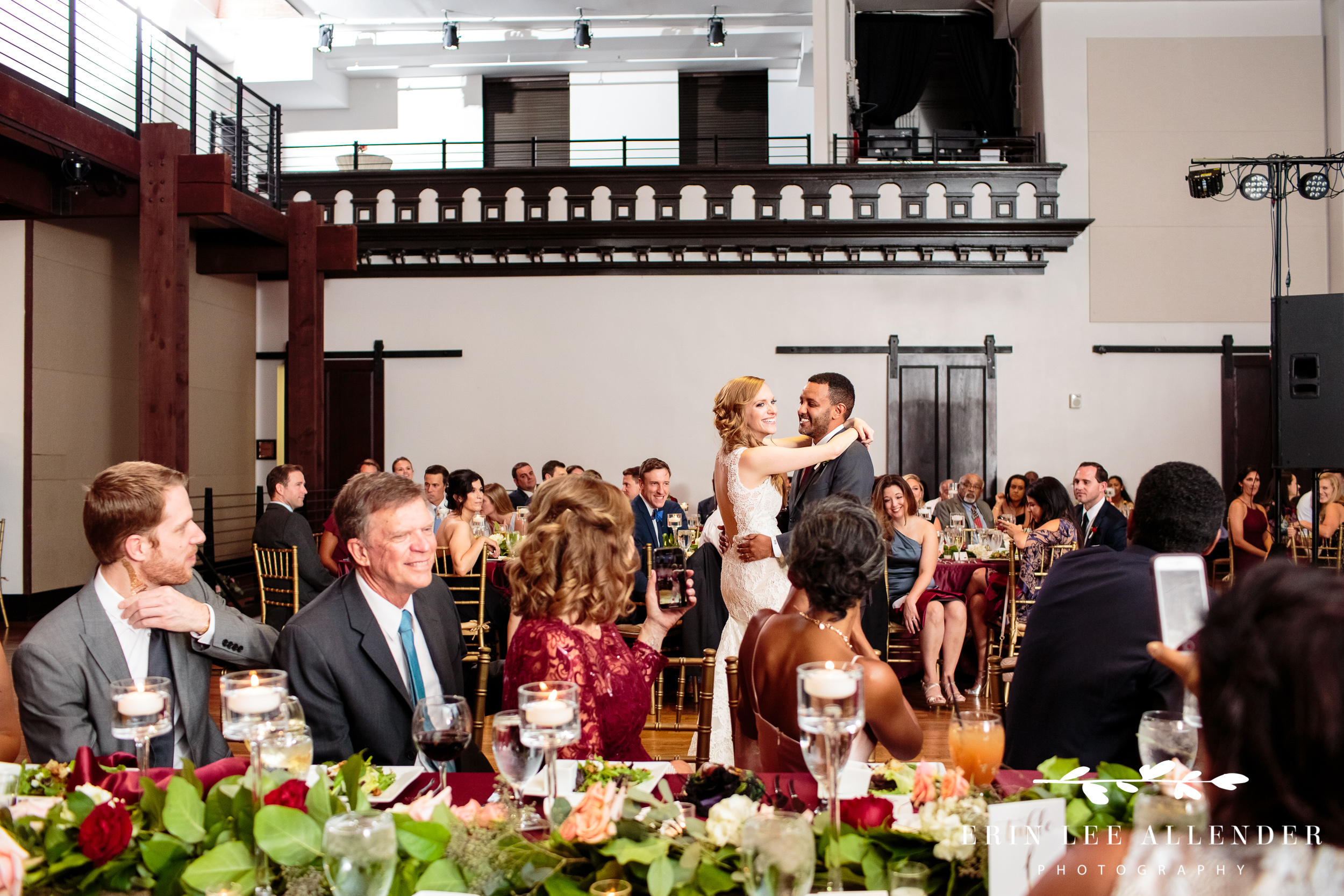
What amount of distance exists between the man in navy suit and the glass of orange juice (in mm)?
4068

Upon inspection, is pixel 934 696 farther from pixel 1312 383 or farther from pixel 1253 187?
pixel 1253 187

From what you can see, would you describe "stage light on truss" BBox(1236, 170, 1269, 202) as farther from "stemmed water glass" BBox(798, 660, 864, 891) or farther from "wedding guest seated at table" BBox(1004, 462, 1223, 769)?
"stemmed water glass" BBox(798, 660, 864, 891)

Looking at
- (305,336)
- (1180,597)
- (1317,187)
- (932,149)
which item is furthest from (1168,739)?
(932,149)

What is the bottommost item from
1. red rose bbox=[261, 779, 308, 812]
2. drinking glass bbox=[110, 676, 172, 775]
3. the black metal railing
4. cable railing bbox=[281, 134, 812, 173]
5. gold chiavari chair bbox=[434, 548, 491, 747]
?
gold chiavari chair bbox=[434, 548, 491, 747]

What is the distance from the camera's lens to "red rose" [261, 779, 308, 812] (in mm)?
1320

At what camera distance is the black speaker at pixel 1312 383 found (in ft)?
21.2

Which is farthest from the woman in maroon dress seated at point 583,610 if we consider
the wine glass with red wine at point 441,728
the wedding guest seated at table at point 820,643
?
the wine glass with red wine at point 441,728

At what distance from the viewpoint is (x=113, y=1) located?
10.5 meters

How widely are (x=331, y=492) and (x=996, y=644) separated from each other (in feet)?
23.1

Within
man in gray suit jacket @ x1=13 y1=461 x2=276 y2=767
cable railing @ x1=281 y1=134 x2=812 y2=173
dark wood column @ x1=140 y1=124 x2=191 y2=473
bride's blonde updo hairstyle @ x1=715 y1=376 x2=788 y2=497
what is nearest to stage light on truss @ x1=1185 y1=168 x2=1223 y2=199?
cable railing @ x1=281 y1=134 x2=812 y2=173

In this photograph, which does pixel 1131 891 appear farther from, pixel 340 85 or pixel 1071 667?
pixel 340 85

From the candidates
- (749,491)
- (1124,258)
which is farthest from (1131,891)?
(1124,258)

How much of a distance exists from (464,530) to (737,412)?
2527 mm

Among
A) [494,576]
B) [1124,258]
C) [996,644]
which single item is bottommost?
[996,644]
